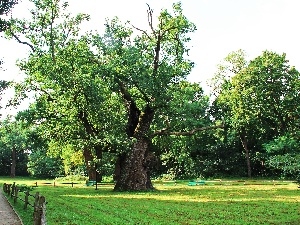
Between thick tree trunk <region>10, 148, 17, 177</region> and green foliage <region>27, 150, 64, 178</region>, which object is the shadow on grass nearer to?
green foliage <region>27, 150, 64, 178</region>

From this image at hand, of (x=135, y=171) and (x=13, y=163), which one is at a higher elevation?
(x=13, y=163)

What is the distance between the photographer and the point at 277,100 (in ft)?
186

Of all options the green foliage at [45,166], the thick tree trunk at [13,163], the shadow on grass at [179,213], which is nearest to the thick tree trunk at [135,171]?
the shadow on grass at [179,213]

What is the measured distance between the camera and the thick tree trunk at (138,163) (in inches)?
1366

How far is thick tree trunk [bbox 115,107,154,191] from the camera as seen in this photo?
3469 cm

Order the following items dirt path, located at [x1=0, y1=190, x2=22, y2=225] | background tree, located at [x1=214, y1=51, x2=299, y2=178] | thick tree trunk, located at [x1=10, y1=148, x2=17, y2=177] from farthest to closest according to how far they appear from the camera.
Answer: thick tree trunk, located at [x1=10, y1=148, x2=17, y2=177] → background tree, located at [x1=214, y1=51, x2=299, y2=178] → dirt path, located at [x1=0, y1=190, x2=22, y2=225]

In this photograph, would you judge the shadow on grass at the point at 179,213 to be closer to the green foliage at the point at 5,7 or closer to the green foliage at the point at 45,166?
the green foliage at the point at 5,7

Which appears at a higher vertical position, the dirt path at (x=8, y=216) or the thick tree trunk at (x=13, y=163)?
the thick tree trunk at (x=13, y=163)

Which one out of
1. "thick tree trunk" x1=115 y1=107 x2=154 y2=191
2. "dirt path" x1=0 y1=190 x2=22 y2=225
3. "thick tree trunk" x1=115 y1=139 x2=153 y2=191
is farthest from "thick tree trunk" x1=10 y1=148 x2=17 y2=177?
"dirt path" x1=0 y1=190 x2=22 y2=225

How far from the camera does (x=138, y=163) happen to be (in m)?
35.1

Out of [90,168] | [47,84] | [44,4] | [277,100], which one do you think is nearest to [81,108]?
[47,84]

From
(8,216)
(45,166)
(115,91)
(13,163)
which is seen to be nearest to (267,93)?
(115,91)

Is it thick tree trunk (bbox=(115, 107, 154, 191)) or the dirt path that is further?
thick tree trunk (bbox=(115, 107, 154, 191))

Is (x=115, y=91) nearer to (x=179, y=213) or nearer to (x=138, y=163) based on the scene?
(x=138, y=163)
